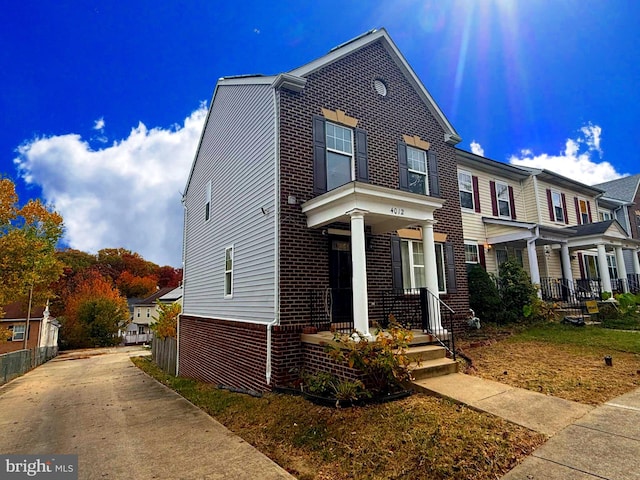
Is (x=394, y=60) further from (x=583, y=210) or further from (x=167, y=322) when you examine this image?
(x=583, y=210)

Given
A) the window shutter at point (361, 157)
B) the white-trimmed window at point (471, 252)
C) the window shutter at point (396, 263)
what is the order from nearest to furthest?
the window shutter at point (361, 157)
the window shutter at point (396, 263)
the white-trimmed window at point (471, 252)

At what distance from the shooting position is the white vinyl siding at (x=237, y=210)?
331 inches


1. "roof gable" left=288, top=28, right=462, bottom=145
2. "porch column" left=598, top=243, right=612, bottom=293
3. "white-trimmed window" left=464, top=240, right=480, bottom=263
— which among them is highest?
"roof gable" left=288, top=28, right=462, bottom=145

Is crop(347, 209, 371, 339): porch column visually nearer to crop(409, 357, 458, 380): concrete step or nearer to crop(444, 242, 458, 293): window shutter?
crop(409, 357, 458, 380): concrete step

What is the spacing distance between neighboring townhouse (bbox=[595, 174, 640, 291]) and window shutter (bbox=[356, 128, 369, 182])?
Answer: 2024 centimetres

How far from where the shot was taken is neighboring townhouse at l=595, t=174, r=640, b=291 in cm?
2252

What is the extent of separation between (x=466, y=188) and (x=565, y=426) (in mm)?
11652

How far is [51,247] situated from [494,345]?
2952cm

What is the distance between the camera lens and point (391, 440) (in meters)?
4.36

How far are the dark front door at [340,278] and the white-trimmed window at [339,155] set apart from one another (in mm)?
1495

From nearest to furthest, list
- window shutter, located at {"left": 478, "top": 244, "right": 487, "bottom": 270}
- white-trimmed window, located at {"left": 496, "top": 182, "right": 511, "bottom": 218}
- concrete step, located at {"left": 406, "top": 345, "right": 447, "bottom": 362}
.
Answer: concrete step, located at {"left": 406, "top": 345, "right": 447, "bottom": 362} < window shutter, located at {"left": 478, "top": 244, "right": 487, "bottom": 270} < white-trimmed window, located at {"left": 496, "top": 182, "right": 511, "bottom": 218}

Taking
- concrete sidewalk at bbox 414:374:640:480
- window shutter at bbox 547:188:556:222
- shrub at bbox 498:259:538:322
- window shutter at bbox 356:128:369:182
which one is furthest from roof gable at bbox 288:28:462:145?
window shutter at bbox 547:188:556:222

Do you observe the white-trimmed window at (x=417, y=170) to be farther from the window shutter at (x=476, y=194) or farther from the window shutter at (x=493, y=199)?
Answer: the window shutter at (x=493, y=199)

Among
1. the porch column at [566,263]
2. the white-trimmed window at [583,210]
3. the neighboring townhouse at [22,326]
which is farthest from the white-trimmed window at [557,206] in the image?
the neighboring townhouse at [22,326]
